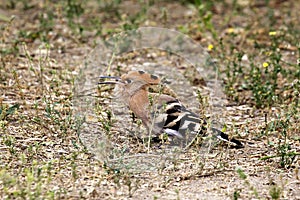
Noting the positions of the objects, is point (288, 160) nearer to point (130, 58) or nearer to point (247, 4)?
point (130, 58)

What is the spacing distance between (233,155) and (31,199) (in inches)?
66.6

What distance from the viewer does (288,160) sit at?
14.8 ft

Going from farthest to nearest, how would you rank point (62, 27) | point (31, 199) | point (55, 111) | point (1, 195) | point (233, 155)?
point (62, 27) → point (55, 111) → point (233, 155) → point (1, 195) → point (31, 199)

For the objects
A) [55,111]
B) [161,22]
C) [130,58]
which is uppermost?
[161,22]

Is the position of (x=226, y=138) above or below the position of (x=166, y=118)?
below

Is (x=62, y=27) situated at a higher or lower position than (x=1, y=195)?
higher

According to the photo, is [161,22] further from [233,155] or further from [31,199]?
[31,199]

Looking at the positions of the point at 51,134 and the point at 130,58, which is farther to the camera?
the point at 130,58

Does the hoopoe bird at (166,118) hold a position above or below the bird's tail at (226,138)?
above

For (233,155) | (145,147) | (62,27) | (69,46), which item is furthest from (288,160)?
(62,27)

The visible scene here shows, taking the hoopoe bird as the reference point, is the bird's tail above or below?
below

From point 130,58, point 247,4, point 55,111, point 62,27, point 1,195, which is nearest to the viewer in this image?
point 1,195

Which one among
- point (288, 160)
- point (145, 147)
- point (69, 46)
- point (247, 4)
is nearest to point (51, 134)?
point (145, 147)

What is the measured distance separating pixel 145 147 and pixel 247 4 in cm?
419
